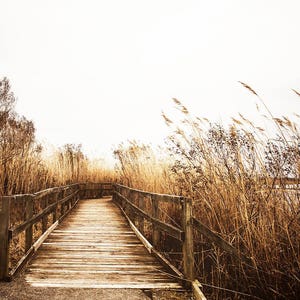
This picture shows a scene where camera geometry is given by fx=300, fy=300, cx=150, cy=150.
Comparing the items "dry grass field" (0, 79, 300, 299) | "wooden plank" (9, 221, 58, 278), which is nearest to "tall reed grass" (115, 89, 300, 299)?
"dry grass field" (0, 79, 300, 299)

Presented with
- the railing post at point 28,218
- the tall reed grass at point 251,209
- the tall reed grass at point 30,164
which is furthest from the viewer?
the tall reed grass at point 30,164

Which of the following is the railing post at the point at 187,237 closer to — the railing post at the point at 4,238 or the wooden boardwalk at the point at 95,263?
the wooden boardwalk at the point at 95,263

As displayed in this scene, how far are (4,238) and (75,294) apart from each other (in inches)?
36.4

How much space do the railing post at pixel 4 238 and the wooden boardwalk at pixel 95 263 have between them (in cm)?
24

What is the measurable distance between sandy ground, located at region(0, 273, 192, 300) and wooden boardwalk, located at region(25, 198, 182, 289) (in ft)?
0.33

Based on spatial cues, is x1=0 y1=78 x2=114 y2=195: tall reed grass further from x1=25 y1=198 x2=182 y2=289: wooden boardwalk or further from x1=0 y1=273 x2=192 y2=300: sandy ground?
x1=0 y1=273 x2=192 y2=300: sandy ground

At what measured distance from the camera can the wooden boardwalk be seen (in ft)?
9.59

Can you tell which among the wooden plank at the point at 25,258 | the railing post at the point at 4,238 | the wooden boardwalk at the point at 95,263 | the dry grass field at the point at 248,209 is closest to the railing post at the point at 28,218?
the wooden plank at the point at 25,258

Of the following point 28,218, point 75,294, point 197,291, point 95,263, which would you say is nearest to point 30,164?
point 28,218

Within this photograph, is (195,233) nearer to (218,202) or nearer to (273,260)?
(218,202)

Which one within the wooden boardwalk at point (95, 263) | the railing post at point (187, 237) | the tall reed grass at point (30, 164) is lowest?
the wooden boardwalk at point (95, 263)

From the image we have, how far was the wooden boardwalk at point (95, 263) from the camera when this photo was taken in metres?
2.92

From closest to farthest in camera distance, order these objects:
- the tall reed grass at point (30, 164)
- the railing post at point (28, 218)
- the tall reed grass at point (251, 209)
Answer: the tall reed grass at point (251, 209) < the railing post at point (28, 218) < the tall reed grass at point (30, 164)

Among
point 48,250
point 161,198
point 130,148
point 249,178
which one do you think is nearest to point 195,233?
point 161,198
